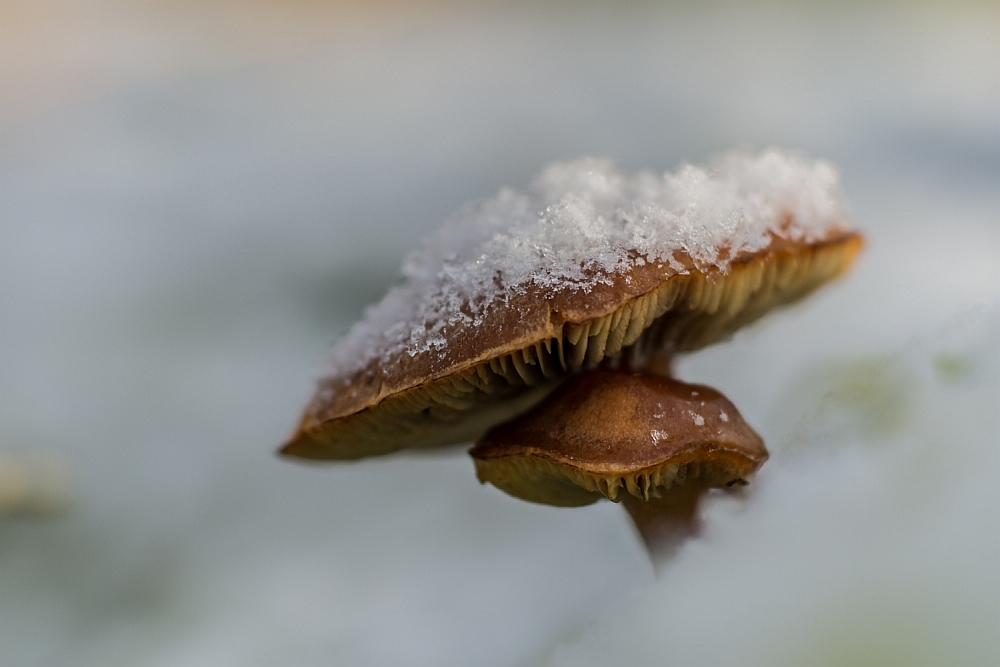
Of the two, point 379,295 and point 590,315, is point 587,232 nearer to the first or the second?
point 590,315

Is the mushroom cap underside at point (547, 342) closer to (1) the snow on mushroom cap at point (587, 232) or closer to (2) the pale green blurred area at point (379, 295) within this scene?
(1) the snow on mushroom cap at point (587, 232)

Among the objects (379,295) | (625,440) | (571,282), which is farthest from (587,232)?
(379,295)

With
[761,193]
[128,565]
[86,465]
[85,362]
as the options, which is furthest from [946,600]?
[85,362]

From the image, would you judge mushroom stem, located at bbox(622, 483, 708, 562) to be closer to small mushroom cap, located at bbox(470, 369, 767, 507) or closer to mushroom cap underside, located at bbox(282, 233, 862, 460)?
small mushroom cap, located at bbox(470, 369, 767, 507)

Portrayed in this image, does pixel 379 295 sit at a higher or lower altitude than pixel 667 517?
higher

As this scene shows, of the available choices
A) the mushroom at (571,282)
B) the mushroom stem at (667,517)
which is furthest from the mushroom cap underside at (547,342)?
the mushroom stem at (667,517)

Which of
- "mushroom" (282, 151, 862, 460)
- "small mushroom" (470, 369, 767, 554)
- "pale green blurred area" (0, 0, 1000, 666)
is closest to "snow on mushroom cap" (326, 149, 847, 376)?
"mushroom" (282, 151, 862, 460)
